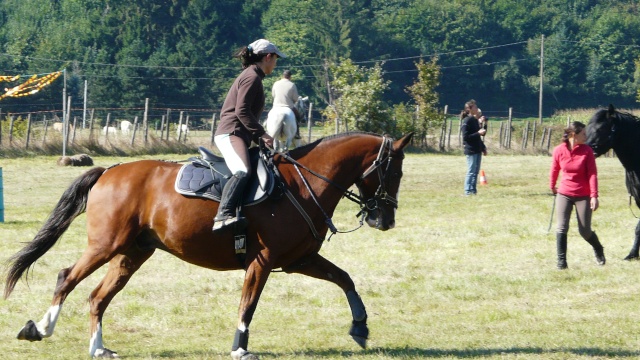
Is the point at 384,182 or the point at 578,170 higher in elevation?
the point at 384,182

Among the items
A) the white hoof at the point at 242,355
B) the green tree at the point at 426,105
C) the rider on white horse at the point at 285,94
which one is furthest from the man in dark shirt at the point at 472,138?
the green tree at the point at 426,105

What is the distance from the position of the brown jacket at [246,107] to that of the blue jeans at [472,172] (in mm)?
14532

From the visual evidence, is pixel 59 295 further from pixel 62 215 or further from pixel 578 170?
pixel 578 170

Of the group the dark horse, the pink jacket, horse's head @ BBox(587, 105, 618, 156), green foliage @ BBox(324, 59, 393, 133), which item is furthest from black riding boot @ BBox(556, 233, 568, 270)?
green foliage @ BBox(324, 59, 393, 133)

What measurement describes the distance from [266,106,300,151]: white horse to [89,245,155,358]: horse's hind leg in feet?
25.6

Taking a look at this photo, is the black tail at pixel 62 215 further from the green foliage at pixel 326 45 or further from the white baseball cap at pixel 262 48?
the green foliage at pixel 326 45

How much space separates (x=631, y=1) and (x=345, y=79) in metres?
92.7

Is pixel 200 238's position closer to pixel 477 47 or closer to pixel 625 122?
pixel 625 122

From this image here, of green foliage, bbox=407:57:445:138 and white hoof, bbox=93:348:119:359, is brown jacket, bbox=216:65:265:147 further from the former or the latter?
green foliage, bbox=407:57:445:138

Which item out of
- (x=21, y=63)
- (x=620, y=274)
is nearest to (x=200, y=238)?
(x=620, y=274)

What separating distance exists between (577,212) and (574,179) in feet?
1.53

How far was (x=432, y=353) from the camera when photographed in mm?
9367

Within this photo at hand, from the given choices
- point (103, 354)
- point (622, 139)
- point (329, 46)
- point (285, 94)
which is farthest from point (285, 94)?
point (329, 46)

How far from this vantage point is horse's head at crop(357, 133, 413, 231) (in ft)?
30.8
